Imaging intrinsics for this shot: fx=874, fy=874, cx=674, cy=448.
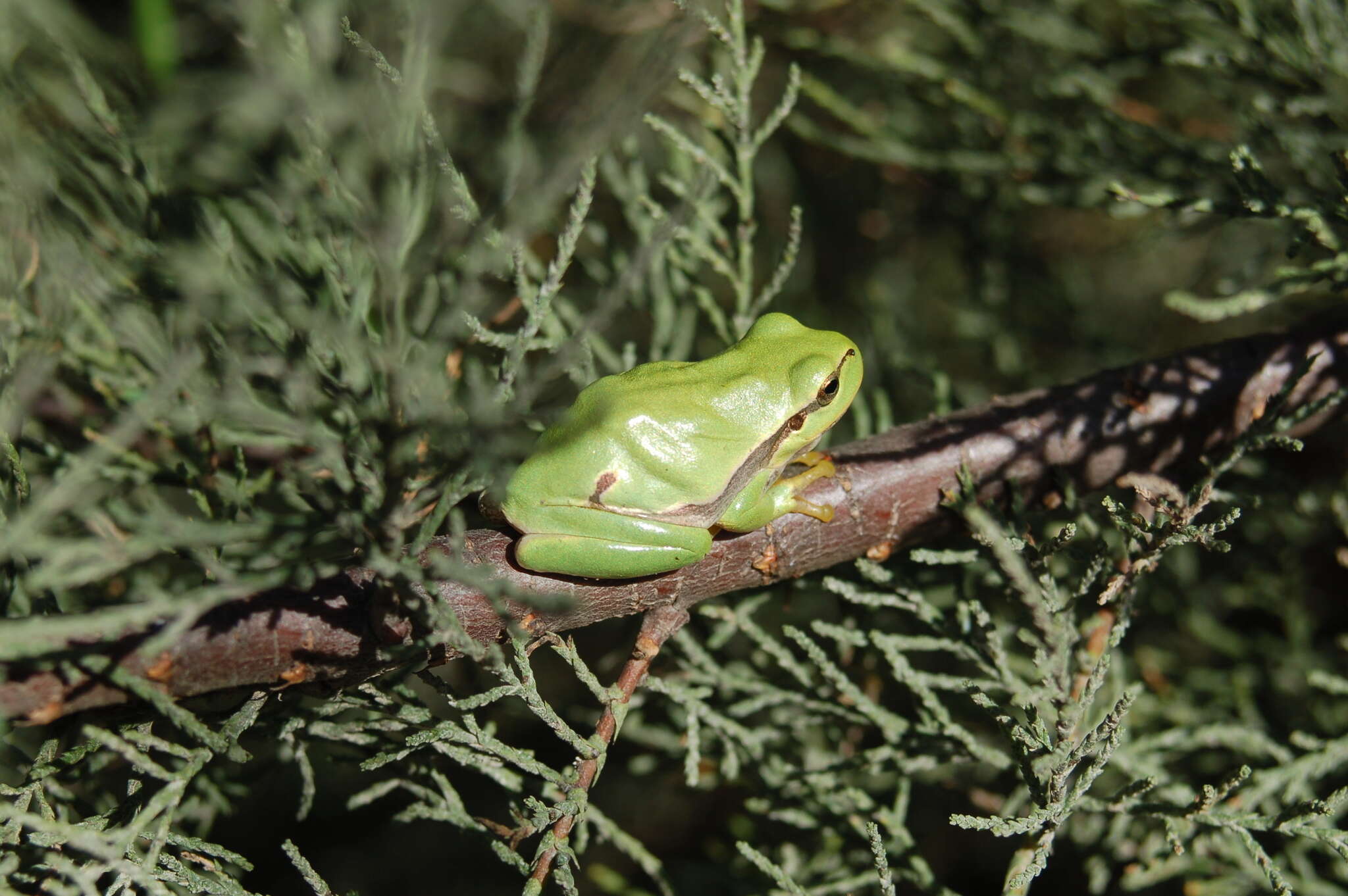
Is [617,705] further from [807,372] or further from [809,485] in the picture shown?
[807,372]

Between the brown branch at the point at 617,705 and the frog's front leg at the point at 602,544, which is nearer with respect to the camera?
the brown branch at the point at 617,705

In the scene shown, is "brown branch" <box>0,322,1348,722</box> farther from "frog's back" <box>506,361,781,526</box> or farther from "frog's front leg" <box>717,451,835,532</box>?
"frog's back" <box>506,361,781,526</box>

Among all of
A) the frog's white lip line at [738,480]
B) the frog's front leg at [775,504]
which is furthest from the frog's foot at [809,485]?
the frog's white lip line at [738,480]

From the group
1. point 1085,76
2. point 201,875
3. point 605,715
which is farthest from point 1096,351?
point 201,875

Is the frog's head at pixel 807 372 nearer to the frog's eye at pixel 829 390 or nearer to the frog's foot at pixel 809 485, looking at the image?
the frog's eye at pixel 829 390

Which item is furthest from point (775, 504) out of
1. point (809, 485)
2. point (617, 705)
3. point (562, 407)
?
point (562, 407)

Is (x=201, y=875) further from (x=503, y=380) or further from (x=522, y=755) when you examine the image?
(x=503, y=380)
